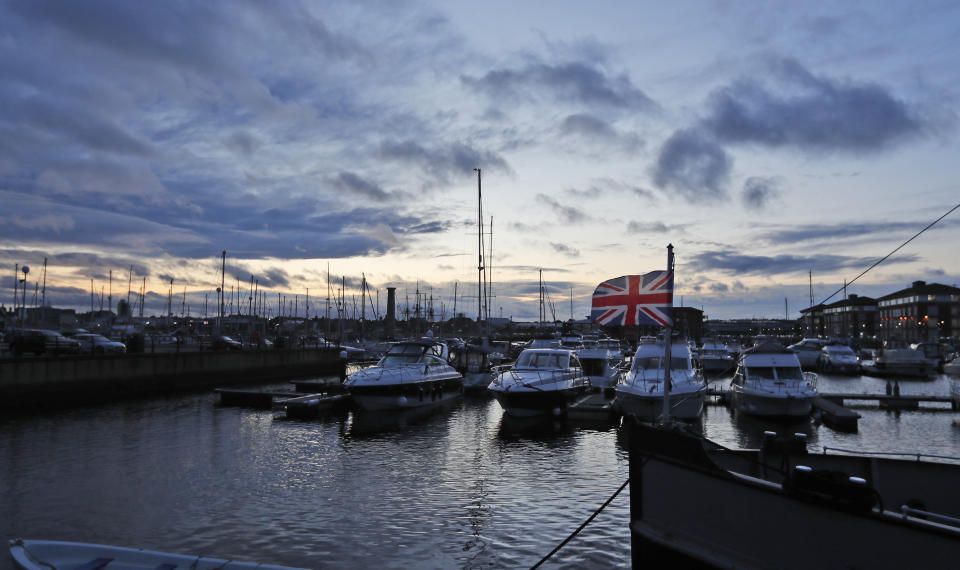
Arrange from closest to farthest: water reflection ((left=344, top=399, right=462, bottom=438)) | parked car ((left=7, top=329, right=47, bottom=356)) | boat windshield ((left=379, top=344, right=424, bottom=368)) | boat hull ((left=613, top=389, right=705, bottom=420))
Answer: boat hull ((left=613, top=389, right=705, bottom=420))
water reflection ((left=344, top=399, right=462, bottom=438))
boat windshield ((left=379, top=344, right=424, bottom=368))
parked car ((left=7, top=329, right=47, bottom=356))

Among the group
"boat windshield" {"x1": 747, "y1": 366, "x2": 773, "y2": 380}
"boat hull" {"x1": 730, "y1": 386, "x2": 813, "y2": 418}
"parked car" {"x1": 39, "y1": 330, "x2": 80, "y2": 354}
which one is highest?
"parked car" {"x1": 39, "y1": 330, "x2": 80, "y2": 354}

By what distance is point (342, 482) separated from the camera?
16.0 metres

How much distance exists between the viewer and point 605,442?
21812 millimetres

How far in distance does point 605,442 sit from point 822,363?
166 feet

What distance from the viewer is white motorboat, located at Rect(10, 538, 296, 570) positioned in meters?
7.73

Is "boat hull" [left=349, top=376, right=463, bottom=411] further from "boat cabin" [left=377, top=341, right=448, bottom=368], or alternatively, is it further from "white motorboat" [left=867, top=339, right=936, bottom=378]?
"white motorboat" [left=867, top=339, right=936, bottom=378]

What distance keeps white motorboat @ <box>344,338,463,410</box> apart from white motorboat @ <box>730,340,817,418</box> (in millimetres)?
14647

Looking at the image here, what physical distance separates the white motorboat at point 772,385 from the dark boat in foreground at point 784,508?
57.1 feet

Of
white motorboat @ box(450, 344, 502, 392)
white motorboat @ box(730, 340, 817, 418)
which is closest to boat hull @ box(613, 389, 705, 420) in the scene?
white motorboat @ box(730, 340, 817, 418)

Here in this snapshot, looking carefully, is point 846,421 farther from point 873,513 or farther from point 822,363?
point 822,363

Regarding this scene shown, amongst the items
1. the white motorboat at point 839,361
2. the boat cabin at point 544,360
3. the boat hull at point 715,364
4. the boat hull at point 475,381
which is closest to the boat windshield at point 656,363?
the boat cabin at point 544,360

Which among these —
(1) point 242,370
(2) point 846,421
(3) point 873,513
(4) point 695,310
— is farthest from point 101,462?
(4) point 695,310

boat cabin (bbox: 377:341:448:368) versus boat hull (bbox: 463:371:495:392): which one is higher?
boat cabin (bbox: 377:341:448:368)

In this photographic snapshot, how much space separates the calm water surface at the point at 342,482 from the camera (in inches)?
451
